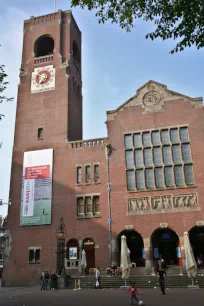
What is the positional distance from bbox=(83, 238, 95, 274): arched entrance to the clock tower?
37.7ft

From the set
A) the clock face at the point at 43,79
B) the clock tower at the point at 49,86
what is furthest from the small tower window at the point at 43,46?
the clock face at the point at 43,79

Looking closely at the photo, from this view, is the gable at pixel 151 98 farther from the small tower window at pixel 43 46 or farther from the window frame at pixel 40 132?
the small tower window at pixel 43 46

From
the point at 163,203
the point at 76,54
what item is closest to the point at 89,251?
the point at 163,203

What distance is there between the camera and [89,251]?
3089cm

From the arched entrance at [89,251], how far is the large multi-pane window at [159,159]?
661 centimetres

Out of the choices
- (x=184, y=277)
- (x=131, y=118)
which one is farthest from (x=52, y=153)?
(x=184, y=277)

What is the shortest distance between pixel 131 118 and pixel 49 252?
16.0 m

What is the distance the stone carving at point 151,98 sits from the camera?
109ft

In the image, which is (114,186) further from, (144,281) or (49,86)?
(49,86)

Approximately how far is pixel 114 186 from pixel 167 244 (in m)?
7.96

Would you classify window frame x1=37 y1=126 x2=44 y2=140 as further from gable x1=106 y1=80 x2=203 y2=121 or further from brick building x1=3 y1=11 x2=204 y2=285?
gable x1=106 y1=80 x2=203 y2=121

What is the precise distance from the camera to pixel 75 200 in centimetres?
3203

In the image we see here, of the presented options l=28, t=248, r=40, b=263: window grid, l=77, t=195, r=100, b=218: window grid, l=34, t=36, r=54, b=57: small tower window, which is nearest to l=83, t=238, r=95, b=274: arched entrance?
l=77, t=195, r=100, b=218: window grid

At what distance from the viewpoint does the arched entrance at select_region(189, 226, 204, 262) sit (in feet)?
99.4
